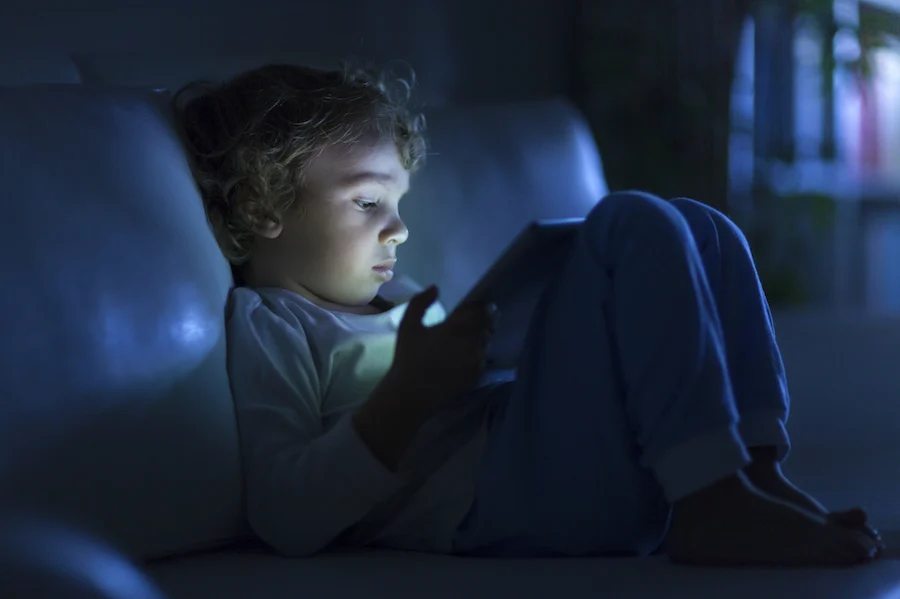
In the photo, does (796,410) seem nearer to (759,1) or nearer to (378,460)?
(378,460)

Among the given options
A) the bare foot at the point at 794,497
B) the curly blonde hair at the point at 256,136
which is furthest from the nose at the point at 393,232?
the bare foot at the point at 794,497

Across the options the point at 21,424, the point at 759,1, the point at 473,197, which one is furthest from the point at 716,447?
the point at 759,1

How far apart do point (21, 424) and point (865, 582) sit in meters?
0.63

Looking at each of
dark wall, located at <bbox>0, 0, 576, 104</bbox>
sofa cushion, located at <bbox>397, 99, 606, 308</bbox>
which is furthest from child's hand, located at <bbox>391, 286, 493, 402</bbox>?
dark wall, located at <bbox>0, 0, 576, 104</bbox>

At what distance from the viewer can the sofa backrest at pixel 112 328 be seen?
80 cm

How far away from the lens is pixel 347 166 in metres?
1.17

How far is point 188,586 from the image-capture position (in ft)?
2.68

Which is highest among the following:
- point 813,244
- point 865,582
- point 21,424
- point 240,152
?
point 240,152

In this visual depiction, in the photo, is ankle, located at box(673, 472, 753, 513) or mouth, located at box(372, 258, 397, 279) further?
mouth, located at box(372, 258, 397, 279)

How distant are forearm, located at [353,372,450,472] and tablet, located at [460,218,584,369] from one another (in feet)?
0.27

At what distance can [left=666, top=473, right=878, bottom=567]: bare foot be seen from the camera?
0.83 meters

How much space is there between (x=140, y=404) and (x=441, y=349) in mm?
253

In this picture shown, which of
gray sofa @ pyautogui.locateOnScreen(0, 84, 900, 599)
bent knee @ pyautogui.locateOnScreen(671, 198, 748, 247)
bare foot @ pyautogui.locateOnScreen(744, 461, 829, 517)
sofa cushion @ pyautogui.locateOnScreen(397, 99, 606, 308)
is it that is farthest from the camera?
sofa cushion @ pyautogui.locateOnScreen(397, 99, 606, 308)

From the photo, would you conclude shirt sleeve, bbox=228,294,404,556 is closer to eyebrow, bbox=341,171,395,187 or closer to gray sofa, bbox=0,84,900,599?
gray sofa, bbox=0,84,900,599
